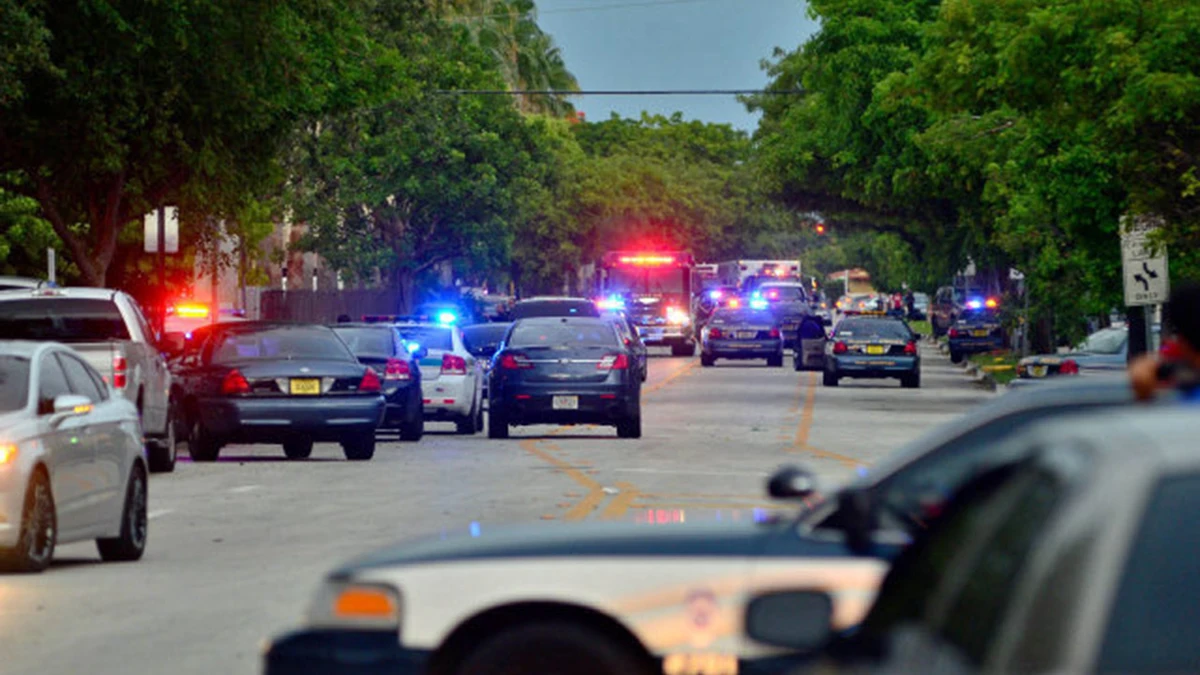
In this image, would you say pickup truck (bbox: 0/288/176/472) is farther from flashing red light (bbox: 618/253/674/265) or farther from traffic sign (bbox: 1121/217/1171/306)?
flashing red light (bbox: 618/253/674/265)

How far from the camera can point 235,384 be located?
25969mm

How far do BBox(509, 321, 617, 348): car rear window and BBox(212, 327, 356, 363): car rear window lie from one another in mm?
4322

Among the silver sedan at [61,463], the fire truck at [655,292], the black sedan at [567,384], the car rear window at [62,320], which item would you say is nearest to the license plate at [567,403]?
the black sedan at [567,384]

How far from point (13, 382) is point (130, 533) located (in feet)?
4.10

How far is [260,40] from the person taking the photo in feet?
106

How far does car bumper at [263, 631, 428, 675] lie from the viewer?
24.3ft

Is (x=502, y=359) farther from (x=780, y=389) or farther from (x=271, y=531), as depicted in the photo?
(x=780, y=389)

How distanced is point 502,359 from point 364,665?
2319 cm

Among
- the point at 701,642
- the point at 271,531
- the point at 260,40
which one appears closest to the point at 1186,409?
the point at 701,642

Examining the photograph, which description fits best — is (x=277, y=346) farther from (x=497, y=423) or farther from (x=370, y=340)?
(x=497, y=423)

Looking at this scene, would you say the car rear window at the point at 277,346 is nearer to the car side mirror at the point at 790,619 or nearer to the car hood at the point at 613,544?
the car hood at the point at 613,544

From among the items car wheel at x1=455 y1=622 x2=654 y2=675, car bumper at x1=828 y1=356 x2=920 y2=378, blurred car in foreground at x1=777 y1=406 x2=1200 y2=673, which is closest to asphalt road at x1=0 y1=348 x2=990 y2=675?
car wheel at x1=455 y1=622 x2=654 y2=675

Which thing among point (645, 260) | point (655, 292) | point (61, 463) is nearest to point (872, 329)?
point (655, 292)

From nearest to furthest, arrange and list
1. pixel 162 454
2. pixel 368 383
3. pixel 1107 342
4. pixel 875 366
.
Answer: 1. pixel 162 454
2. pixel 368 383
3. pixel 1107 342
4. pixel 875 366
